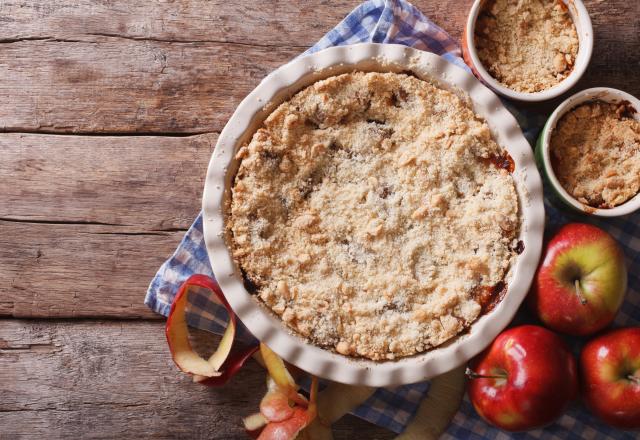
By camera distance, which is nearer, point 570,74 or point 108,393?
point 570,74

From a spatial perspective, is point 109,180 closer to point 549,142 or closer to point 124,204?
point 124,204

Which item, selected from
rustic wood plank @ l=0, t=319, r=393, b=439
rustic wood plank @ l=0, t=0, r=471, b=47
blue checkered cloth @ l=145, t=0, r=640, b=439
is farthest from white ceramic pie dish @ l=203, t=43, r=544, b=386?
rustic wood plank @ l=0, t=319, r=393, b=439

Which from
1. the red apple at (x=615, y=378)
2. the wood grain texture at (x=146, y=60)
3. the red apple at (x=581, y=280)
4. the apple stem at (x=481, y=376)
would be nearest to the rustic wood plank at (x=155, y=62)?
the wood grain texture at (x=146, y=60)

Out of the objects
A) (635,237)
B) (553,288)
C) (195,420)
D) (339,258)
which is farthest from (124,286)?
(635,237)

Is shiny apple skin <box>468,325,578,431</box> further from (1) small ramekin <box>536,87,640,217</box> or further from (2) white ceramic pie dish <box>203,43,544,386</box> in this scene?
(1) small ramekin <box>536,87,640,217</box>

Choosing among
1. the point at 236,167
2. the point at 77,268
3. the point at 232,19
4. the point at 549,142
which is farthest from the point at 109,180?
the point at 549,142

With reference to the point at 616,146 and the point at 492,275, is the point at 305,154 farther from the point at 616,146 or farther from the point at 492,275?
the point at 616,146
